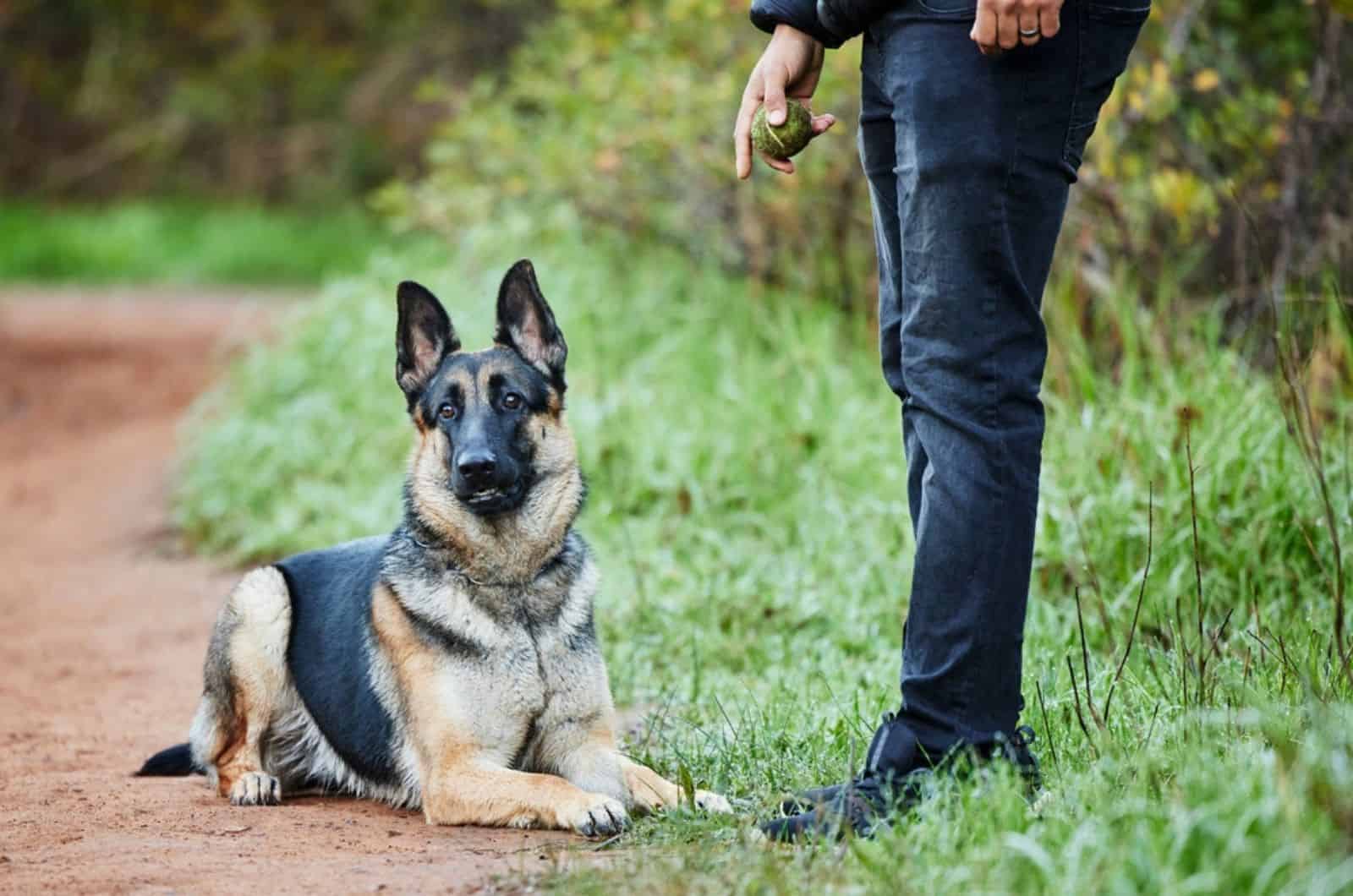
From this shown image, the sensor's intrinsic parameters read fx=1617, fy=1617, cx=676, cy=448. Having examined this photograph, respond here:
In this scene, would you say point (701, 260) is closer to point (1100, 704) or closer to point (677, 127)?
point (677, 127)

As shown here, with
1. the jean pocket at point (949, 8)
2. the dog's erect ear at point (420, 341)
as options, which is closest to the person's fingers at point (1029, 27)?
the jean pocket at point (949, 8)

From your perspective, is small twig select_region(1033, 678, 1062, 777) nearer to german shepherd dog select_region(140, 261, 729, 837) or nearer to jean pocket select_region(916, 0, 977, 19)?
german shepherd dog select_region(140, 261, 729, 837)

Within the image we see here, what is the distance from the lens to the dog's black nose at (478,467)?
13.5ft

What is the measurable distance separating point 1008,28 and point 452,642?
80.3 inches

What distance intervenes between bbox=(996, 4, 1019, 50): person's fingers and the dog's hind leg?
2625mm

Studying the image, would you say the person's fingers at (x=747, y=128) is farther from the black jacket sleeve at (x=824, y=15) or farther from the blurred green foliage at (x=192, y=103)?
the blurred green foliage at (x=192, y=103)

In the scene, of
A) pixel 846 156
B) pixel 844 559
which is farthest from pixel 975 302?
pixel 846 156

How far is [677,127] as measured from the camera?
865 centimetres

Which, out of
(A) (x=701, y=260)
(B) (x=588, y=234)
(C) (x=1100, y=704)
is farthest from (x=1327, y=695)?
(B) (x=588, y=234)

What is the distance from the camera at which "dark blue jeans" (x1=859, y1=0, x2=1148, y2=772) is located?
10.4 ft

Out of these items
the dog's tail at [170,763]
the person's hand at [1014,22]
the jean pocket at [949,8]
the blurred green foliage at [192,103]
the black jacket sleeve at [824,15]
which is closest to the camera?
the person's hand at [1014,22]

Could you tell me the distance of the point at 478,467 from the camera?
412 centimetres

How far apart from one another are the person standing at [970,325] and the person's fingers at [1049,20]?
24mm

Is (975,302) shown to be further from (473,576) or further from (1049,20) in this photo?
(473,576)
